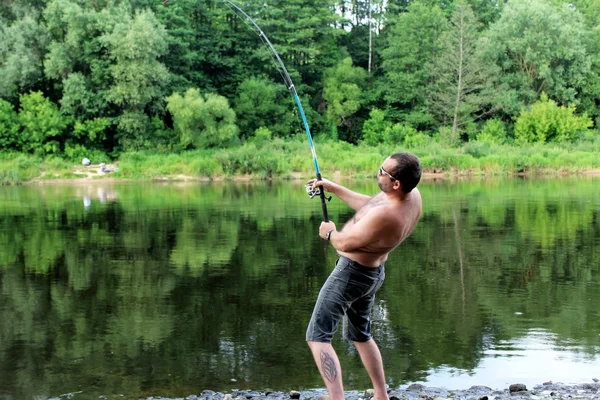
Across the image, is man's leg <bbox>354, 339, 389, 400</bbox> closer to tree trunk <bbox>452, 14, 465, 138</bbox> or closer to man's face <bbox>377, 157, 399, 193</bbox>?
man's face <bbox>377, 157, 399, 193</bbox>

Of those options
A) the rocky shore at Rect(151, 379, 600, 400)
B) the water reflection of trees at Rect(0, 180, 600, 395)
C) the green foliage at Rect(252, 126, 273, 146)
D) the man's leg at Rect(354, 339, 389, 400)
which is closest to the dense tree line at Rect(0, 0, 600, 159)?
the green foliage at Rect(252, 126, 273, 146)

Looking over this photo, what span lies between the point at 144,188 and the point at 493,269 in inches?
868

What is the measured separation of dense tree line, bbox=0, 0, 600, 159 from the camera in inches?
1572

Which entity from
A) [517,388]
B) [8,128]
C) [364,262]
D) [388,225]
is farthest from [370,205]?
[8,128]

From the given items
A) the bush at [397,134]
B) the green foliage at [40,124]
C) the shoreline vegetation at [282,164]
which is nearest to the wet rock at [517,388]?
the shoreline vegetation at [282,164]

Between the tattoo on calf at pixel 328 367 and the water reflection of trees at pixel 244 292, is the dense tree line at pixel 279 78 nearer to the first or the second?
the water reflection of trees at pixel 244 292

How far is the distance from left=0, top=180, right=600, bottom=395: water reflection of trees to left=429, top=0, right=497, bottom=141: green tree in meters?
27.6

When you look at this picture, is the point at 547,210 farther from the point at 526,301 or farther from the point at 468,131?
the point at 468,131

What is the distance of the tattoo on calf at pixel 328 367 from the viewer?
4.88 meters

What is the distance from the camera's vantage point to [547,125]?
44188 mm

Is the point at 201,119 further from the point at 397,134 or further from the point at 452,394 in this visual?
the point at 452,394

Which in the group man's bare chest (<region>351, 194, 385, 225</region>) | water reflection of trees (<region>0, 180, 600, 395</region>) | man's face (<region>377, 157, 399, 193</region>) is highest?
man's face (<region>377, 157, 399, 193</region>)

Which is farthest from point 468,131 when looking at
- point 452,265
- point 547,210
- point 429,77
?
point 452,265

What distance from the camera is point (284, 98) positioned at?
47906 millimetres
